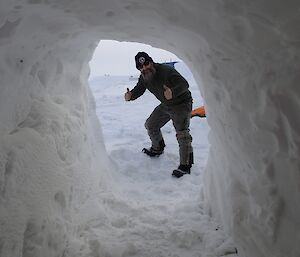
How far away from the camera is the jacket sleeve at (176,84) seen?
3871 mm

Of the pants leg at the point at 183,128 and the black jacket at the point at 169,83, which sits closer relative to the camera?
the black jacket at the point at 169,83

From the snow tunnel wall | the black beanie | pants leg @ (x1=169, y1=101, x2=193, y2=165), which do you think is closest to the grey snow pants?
pants leg @ (x1=169, y1=101, x2=193, y2=165)

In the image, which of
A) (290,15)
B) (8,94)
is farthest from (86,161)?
(290,15)

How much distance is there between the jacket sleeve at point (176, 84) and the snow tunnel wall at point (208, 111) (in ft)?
3.56

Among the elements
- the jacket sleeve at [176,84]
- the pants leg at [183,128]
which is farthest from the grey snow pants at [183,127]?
the jacket sleeve at [176,84]

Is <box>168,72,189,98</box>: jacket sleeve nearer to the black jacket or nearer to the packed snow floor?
the black jacket

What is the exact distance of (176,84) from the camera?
12.8ft

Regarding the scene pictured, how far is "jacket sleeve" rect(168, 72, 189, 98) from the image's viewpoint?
387cm

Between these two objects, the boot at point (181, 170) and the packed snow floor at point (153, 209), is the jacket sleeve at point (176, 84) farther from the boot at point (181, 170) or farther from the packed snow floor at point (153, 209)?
the packed snow floor at point (153, 209)

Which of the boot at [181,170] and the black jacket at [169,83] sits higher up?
the black jacket at [169,83]

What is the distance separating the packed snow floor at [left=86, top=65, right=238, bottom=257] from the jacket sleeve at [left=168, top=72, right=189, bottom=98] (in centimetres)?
105

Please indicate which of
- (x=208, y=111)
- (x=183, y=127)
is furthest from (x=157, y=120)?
(x=208, y=111)

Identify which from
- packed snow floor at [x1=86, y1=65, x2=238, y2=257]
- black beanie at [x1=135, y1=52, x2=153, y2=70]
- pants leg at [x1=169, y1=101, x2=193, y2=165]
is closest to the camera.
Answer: packed snow floor at [x1=86, y1=65, x2=238, y2=257]

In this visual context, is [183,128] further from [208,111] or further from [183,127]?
[208,111]
